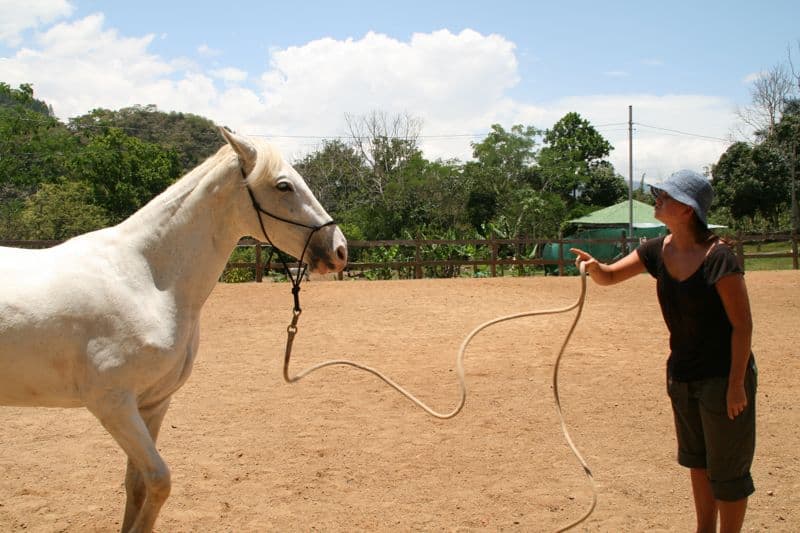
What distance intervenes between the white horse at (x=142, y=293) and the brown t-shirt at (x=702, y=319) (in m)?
1.55

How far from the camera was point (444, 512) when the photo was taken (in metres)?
3.54

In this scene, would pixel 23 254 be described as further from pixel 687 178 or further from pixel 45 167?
pixel 45 167

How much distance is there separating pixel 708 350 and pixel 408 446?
8.49 feet

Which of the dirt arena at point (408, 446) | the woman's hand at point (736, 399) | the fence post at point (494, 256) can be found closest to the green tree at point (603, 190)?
the fence post at point (494, 256)

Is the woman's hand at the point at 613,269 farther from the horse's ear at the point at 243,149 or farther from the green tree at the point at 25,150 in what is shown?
the green tree at the point at 25,150

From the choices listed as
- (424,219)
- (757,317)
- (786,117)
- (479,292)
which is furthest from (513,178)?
(757,317)

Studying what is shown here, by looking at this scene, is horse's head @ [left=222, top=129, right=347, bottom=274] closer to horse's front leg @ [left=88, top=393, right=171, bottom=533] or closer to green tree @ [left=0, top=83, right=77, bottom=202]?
horse's front leg @ [left=88, top=393, right=171, bottom=533]

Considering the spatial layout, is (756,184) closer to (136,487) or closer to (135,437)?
(136,487)

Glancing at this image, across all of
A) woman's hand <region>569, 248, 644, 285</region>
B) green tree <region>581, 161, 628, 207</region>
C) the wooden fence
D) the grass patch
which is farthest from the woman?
green tree <region>581, 161, 628, 207</region>

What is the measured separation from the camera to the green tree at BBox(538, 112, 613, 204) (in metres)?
37.6

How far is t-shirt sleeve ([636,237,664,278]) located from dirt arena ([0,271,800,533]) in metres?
1.47

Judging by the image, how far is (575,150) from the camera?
43.5 metres

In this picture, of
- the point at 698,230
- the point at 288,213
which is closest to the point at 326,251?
the point at 288,213

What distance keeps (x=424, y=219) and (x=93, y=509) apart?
24732mm
